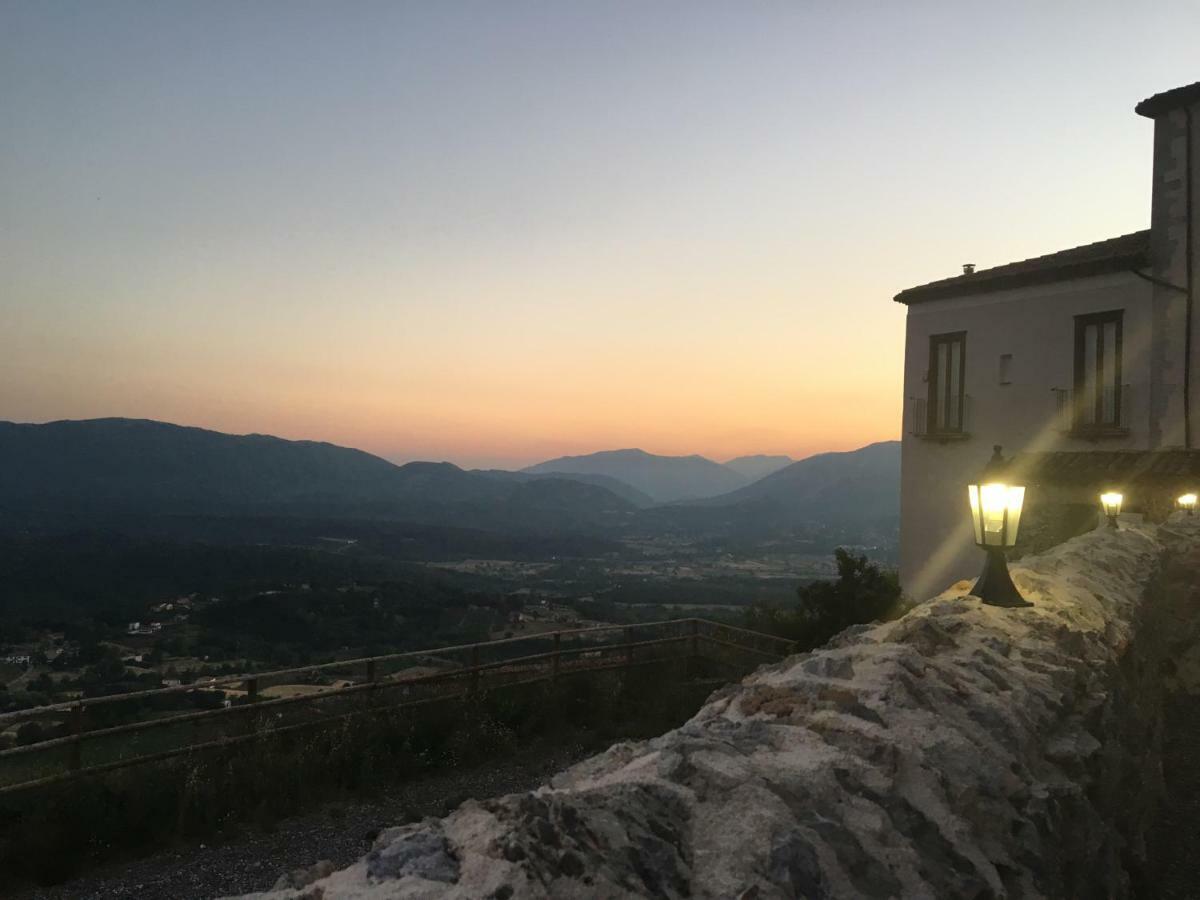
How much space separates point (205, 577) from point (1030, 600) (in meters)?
63.3

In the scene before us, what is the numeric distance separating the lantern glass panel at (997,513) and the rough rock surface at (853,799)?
1.52 metres

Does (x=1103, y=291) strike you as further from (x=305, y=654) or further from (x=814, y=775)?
(x=305, y=654)

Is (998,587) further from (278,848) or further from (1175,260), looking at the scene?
(1175,260)

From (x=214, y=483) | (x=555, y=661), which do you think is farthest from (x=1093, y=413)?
(x=214, y=483)

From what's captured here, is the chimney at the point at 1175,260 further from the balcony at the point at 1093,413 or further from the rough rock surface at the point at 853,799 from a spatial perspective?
the rough rock surface at the point at 853,799

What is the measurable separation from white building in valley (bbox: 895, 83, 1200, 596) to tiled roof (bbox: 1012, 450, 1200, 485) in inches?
1.3

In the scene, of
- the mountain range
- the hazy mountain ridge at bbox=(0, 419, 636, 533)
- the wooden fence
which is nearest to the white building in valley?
the wooden fence

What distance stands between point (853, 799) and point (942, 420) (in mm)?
18166

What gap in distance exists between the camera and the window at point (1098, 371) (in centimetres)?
1506

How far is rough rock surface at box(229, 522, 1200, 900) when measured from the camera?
1.47 m

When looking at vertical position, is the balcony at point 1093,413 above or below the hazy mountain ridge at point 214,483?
above

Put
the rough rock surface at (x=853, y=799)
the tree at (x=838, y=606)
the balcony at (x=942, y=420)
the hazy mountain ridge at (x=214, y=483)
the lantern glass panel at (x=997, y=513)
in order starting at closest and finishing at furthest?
the rough rock surface at (x=853, y=799)
the lantern glass panel at (x=997, y=513)
the tree at (x=838, y=606)
the balcony at (x=942, y=420)
the hazy mountain ridge at (x=214, y=483)

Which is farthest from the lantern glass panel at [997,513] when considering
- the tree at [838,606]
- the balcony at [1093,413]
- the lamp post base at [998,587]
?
the balcony at [1093,413]

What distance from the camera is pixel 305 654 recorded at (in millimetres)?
37844
